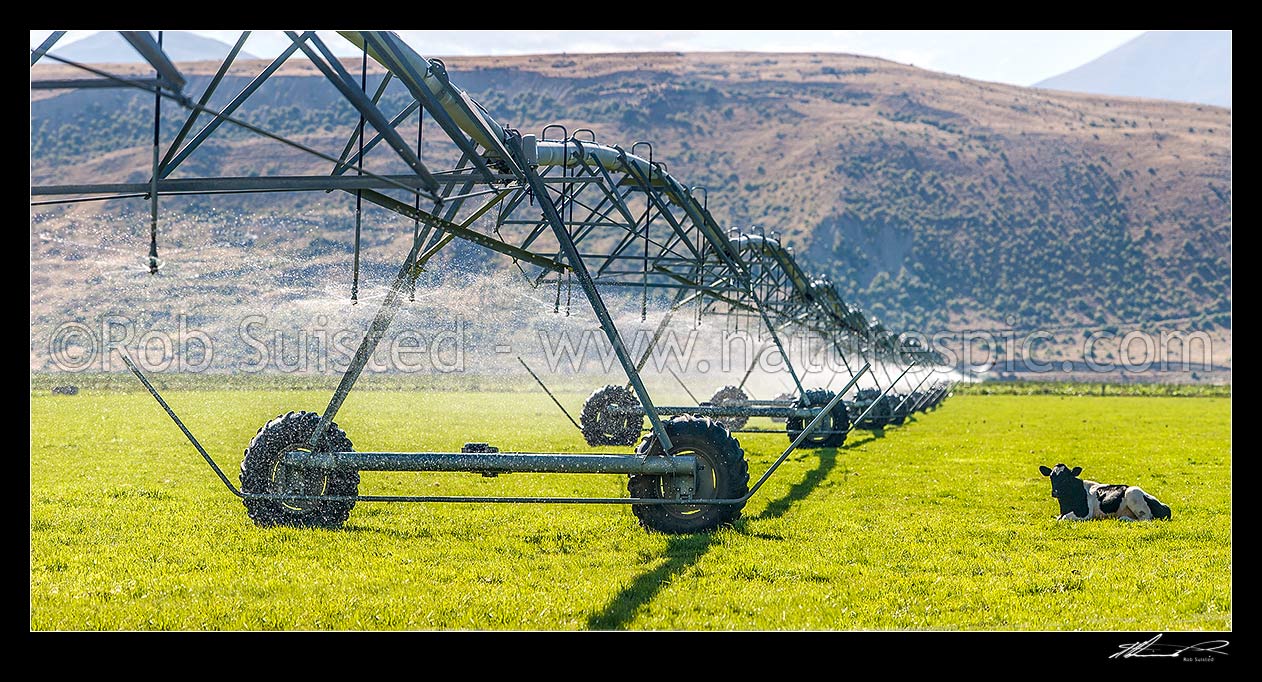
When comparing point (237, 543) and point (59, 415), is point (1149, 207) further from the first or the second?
point (237, 543)

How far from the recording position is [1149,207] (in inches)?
4560

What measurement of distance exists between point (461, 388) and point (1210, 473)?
28.1 m

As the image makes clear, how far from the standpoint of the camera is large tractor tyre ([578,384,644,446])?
16469 mm

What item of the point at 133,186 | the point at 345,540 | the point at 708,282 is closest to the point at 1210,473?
the point at 708,282

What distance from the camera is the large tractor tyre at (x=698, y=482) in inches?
332

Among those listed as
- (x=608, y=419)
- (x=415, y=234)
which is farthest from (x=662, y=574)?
(x=608, y=419)

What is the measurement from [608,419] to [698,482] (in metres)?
8.07

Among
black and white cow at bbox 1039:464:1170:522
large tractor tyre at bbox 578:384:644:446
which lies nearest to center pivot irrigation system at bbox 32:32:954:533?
black and white cow at bbox 1039:464:1170:522
